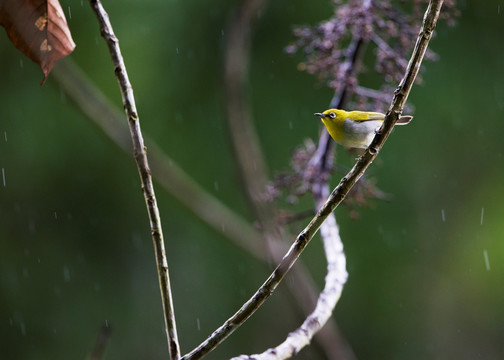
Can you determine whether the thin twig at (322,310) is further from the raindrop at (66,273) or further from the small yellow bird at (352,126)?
the raindrop at (66,273)

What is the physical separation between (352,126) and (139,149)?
2.51 ft

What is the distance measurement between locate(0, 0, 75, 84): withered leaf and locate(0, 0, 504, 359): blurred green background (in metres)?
4.04

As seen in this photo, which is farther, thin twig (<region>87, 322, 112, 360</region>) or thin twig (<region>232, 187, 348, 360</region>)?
thin twig (<region>232, 187, 348, 360</region>)

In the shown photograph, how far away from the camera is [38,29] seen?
25.8 inches

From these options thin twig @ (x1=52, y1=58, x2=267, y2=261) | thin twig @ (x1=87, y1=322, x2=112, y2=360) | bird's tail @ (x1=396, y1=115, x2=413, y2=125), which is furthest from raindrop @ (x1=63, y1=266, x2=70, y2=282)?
thin twig @ (x1=87, y1=322, x2=112, y2=360)

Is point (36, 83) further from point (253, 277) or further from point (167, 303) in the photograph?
point (167, 303)

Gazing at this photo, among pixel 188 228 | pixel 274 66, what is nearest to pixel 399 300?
pixel 188 228

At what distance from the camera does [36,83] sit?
4.94 meters

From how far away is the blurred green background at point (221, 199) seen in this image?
192 inches

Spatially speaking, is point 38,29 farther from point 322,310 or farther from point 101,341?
point 322,310

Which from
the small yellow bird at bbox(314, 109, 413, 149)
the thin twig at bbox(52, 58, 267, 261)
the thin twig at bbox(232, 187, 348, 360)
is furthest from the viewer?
the thin twig at bbox(52, 58, 267, 261)

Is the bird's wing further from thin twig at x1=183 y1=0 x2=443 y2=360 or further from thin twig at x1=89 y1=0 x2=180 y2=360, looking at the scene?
thin twig at x1=89 y1=0 x2=180 y2=360

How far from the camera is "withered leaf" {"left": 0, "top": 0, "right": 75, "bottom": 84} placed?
644 mm

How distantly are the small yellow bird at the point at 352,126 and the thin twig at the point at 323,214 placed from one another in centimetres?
59
